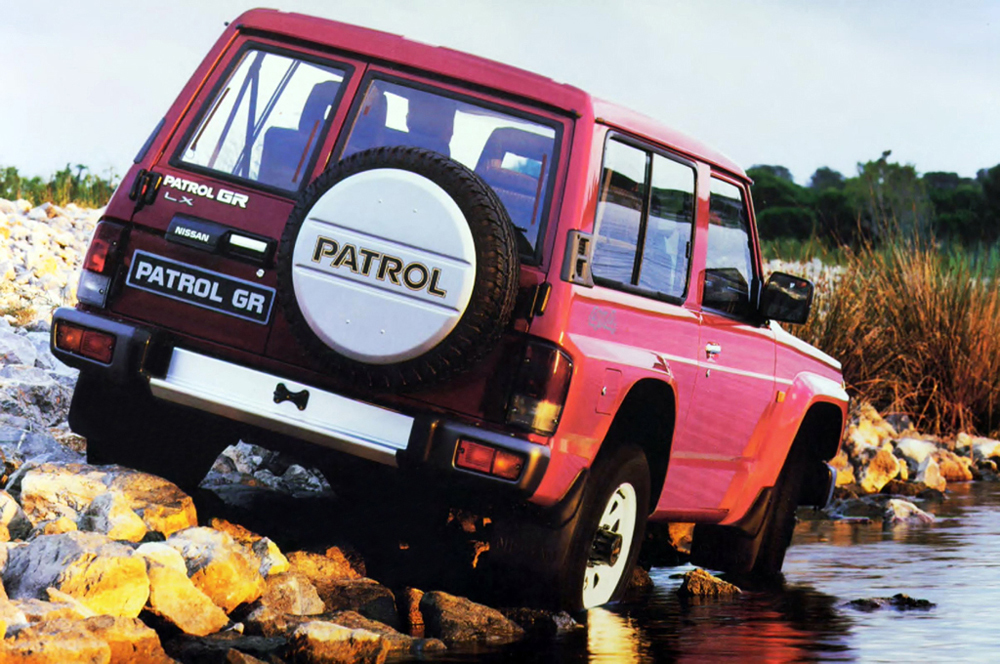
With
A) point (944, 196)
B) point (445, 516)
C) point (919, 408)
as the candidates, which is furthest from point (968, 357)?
point (944, 196)

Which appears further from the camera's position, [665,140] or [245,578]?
[665,140]

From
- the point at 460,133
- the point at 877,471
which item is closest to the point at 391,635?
the point at 460,133

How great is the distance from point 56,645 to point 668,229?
3086 mm

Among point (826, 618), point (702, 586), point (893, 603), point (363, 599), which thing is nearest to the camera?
point (363, 599)

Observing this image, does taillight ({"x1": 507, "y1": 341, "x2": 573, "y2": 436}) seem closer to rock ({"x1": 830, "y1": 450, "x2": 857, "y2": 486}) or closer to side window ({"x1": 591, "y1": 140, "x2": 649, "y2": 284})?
side window ({"x1": 591, "y1": 140, "x2": 649, "y2": 284})

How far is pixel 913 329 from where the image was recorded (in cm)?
1481

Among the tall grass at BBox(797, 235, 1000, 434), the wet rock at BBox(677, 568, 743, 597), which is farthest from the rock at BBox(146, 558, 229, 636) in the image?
the tall grass at BBox(797, 235, 1000, 434)

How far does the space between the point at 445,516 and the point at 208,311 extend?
2.02 m

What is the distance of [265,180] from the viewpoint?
18.6ft

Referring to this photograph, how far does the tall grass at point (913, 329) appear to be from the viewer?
47.6 ft

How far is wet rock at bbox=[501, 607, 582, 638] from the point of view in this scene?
571 centimetres

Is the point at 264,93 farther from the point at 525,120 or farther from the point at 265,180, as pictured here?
the point at 525,120

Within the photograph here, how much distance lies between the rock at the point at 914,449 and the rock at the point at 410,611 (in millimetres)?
8997

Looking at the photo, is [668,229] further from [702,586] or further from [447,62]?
[702,586]
